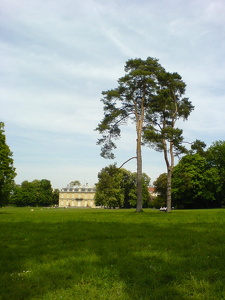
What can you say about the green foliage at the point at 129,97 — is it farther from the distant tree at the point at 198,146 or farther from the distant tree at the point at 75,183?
the distant tree at the point at 75,183

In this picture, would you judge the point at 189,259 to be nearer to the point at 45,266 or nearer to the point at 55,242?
the point at 45,266

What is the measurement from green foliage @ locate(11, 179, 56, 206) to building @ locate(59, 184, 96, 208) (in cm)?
2156

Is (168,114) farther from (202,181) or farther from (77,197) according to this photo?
(77,197)

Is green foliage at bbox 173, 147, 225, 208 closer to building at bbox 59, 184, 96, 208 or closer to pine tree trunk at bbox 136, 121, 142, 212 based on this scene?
pine tree trunk at bbox 136, 121, 142, 212

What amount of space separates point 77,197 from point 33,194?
119 feet

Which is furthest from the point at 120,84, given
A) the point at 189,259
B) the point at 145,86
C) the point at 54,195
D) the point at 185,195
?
the point at 54,195

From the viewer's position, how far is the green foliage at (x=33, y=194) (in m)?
134

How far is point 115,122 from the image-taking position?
99.1ft

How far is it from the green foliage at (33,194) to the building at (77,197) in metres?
21.6

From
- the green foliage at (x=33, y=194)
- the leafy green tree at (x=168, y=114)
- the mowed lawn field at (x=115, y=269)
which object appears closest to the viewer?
the mowed lawn field at (x=115, y=269)

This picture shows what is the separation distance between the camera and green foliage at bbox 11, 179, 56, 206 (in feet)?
438

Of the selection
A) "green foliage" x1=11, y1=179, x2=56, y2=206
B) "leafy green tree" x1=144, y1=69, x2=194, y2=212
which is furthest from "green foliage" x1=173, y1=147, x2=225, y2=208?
"green foliage" x1=11, y1=179, x2=56, y2=206

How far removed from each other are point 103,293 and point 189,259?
252cm

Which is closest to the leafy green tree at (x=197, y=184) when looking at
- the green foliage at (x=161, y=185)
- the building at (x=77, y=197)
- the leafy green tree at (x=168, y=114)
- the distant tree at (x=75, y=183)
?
the green foliage at (x=161, y=185)
